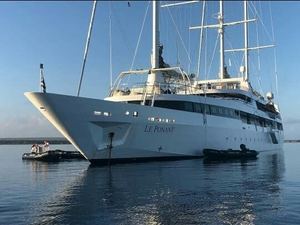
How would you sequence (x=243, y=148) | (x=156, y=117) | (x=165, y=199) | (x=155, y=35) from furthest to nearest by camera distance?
(x=243, y=148), (x=155, y=35), (x=156, y=117), (x=165, y=199)

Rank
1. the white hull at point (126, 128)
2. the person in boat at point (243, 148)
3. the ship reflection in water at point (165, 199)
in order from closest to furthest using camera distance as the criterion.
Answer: the ship reflection in water at point (165, 199) → the white hull at point (126, 128) → the person in boat at point (243, 148)

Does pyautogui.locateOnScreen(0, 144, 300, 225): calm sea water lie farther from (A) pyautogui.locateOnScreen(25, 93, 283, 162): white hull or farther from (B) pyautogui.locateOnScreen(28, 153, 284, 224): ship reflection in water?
(A) pyautogui.locateOnScreen(25, 93, 283, 162): white hull

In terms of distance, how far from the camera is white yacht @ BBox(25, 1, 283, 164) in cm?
3203

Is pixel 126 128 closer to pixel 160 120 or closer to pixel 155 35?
pixel 160 120

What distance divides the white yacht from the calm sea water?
5382mm

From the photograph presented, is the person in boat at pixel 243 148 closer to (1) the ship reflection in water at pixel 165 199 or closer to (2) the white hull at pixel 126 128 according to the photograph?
(2) the white hull at pixel 126 128

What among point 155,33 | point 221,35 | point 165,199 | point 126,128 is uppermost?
point 221,35

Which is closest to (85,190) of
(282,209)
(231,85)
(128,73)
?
(282,209)

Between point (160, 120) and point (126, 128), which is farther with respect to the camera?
point (160, 120)

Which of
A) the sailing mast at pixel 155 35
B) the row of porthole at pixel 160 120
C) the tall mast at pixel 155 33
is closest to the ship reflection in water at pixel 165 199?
the row of porthole at pixel 160 120

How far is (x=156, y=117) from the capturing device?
3609cm

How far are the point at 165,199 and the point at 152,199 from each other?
506mm

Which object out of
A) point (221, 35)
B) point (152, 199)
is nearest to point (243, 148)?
point (221, 35)

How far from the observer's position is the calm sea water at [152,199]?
47.5ft
